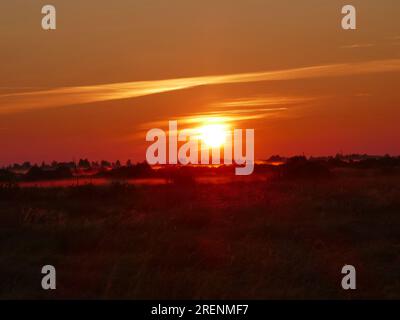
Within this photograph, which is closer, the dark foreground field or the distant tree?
the dark foreground field

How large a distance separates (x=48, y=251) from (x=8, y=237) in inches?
76.4

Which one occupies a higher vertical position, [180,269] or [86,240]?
[86,240]

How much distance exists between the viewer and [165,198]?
85.1 ft

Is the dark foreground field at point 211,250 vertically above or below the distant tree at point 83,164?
below

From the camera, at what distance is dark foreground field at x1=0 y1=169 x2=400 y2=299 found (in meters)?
11.4

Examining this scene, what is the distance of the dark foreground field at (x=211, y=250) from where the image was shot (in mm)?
11430

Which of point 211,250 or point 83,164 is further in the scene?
point 83,164

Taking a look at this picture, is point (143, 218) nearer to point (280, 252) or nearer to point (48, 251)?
point (48, 251)

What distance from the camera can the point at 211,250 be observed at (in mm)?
14109

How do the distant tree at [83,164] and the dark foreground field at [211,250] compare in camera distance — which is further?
the distant tree at [83,164]

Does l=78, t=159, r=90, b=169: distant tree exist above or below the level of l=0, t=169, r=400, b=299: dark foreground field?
above
